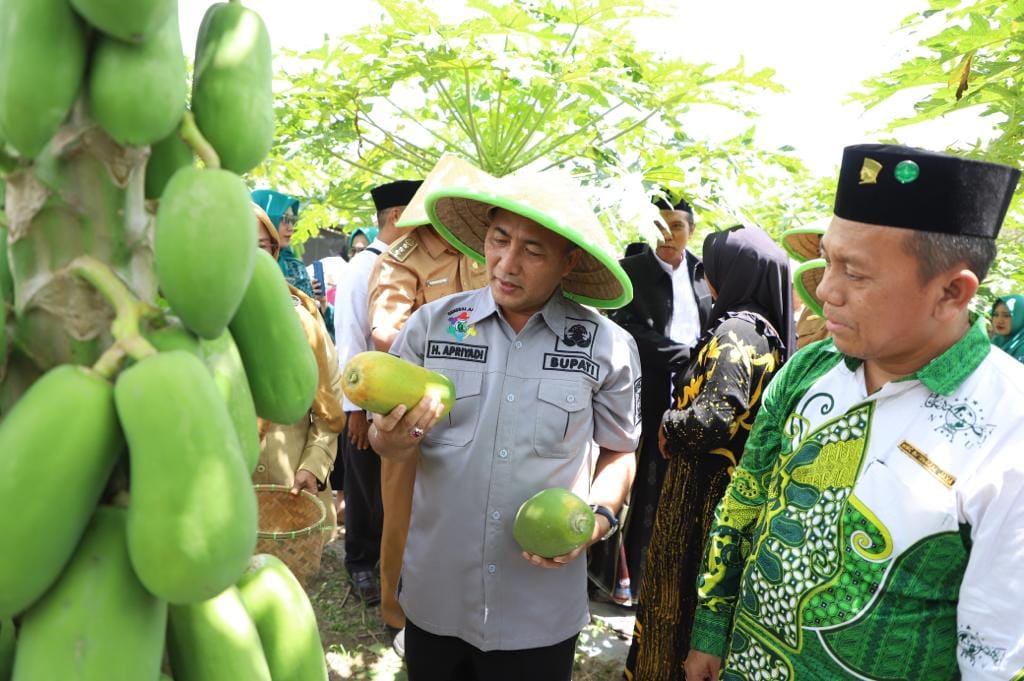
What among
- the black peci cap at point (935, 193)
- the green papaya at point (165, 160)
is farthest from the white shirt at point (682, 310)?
the green papaya at point (165, 160)

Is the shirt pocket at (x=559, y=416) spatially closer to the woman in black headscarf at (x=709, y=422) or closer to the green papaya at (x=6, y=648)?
the woman in black headscarf at (x=709, y=422)

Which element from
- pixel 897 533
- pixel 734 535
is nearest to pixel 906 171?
pixel 897 533

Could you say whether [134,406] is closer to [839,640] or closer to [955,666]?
[839,640]

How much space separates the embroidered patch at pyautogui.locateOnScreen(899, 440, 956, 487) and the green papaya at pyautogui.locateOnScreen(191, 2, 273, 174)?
1.51 m

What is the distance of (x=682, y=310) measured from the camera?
4570mm

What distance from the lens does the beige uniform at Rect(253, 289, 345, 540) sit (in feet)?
10.6

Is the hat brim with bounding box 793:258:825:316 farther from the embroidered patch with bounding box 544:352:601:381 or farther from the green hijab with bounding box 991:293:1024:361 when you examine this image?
the green hijab with bounding box 991:293:1024:361

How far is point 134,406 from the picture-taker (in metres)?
0.61

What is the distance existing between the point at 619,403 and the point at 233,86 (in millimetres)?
1880

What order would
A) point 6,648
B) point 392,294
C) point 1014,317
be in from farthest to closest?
point 1014,317 → point 392,294 → point 6,648

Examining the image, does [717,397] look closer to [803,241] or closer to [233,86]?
[803,241]

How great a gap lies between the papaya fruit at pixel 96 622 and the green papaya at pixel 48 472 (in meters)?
0.02

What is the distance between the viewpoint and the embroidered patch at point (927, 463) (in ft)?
5.25

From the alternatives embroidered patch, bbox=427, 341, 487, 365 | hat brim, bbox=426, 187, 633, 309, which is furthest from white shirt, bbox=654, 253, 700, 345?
embroidered patch, bbox=427, 341, 487, 365
